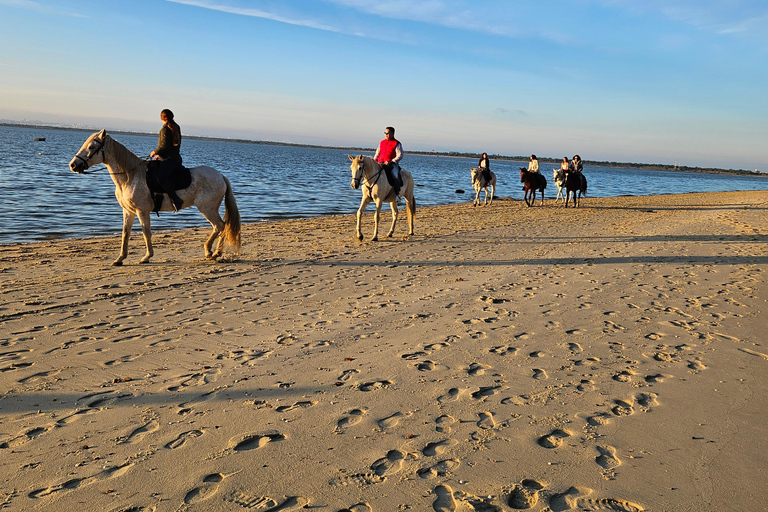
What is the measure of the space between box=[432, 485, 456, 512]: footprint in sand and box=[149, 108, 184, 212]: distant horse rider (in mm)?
8114

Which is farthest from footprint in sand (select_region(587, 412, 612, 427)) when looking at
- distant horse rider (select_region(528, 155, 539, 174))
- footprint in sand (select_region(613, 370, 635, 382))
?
distant horse rider (select_region(528, 155, 539, 174))

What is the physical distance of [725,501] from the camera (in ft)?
9.75

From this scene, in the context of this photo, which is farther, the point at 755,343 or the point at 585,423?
the point at 755,343

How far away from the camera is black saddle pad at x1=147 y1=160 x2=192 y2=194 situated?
9461 millimetres

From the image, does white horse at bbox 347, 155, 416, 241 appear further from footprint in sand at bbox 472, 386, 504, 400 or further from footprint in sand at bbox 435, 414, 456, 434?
footprint in sand at bbox 435, 414, 456, 434

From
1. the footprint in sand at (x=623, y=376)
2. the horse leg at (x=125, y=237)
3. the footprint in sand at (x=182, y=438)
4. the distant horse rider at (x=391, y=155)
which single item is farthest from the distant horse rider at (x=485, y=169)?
the footprint in sand at (x=182, y=438)

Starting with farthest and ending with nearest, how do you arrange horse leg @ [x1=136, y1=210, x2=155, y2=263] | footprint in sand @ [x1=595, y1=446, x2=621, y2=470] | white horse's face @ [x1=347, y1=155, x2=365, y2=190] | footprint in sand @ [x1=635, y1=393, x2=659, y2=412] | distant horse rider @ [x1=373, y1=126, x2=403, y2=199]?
distant horse rider @ [x1=373, y1=126, x2=403, y2=199] → white horse's face @ [x1=347, y1=155, x2=365, y2=190] → horse leg @ [x1=136, y1=210, x2=155, y2=263] → footprint in sand @ [x1=635, y1=393, x2=659, y2=412] → footprint in sand @ [x1=595, y1=446, x2=621, y2=470]

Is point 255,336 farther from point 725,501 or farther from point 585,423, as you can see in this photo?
point 725,501

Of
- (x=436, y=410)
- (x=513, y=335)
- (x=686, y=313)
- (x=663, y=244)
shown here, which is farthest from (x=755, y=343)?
(x=663, y=244)

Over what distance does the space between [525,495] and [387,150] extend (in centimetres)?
1093

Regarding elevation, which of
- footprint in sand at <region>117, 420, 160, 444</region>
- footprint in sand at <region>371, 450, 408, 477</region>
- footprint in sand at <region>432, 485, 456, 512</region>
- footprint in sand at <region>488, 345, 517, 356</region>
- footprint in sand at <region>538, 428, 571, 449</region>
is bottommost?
footprint in sand at <region>117, 420, 160, 444</region>

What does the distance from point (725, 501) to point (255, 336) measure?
4.34 metres

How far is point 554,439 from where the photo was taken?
3.61 m

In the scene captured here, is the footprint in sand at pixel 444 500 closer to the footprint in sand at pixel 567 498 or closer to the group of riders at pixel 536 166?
the footprint in sand at pixel 567 498
